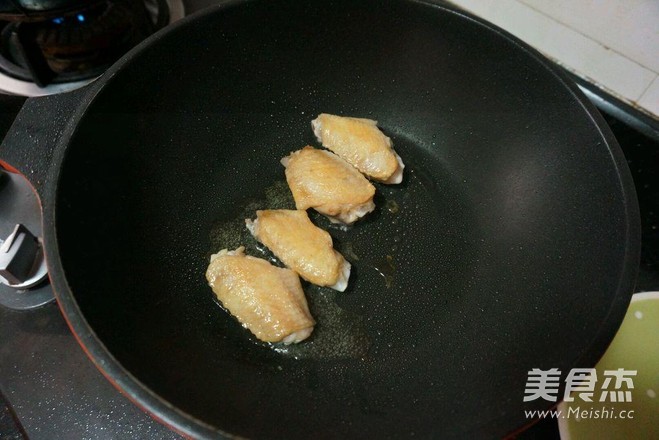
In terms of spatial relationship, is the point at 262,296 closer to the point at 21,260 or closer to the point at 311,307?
the point at 311,307

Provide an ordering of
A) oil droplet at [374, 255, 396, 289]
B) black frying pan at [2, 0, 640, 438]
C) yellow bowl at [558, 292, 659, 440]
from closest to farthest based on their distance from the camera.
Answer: black frying pan at [2, 0, 640, 438], yellow bowl at [558, 292, 659, 440], oil droplet at [374, 255, 396, 289]

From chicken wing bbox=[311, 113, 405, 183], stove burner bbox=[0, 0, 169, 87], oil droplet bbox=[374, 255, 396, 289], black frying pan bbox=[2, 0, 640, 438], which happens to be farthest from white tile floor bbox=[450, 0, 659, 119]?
stove burner bbox=[0, 0, 169, 87]

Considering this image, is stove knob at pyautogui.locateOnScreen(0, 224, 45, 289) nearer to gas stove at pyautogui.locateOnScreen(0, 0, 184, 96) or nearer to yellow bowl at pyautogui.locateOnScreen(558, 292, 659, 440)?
gas stove at pyautogui.locateOnScreen(0, 0, 184, 96)

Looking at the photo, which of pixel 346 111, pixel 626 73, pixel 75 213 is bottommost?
pixel 75 213

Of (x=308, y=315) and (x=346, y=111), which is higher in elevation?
(x=346, y=111)

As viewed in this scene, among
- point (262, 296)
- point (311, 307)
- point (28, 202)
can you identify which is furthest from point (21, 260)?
point (311, 307)

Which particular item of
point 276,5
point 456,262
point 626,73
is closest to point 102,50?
point 276,5

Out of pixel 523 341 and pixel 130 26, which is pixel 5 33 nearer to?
pixel 130 26
